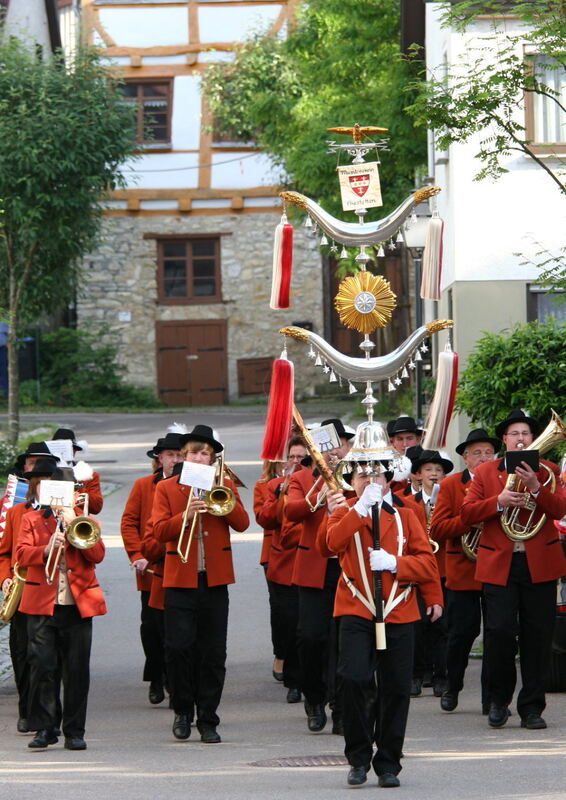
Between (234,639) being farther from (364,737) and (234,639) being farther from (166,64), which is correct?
(166,64)

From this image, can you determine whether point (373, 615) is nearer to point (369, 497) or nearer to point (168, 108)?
point (369, 497)

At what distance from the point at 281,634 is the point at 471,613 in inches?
65.0

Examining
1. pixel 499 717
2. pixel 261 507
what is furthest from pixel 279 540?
pixel 499 717

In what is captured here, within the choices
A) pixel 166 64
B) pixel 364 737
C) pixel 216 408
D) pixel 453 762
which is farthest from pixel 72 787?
pixel 166 64

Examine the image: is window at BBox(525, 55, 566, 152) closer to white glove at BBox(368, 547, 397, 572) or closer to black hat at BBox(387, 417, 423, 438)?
black hat at BBox(387, 417, 423, 438)

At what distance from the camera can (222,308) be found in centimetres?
4172

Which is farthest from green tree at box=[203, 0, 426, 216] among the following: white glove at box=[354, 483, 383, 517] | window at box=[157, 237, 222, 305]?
white glove at box=[354, 483, 383, 517]

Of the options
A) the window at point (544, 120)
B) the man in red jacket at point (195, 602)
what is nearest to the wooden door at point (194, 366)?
the window at point (544, 120)

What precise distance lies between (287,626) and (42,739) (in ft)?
7.99

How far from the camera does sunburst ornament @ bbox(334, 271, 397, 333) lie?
10.5 m

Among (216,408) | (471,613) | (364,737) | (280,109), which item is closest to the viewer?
(364,737)

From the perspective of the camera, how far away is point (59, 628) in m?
9.83

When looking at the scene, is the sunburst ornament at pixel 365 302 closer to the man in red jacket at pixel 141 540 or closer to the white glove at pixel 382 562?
the man in red jacket at pixel 141 540

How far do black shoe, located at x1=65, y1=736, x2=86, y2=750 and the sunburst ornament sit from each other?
3.06m
